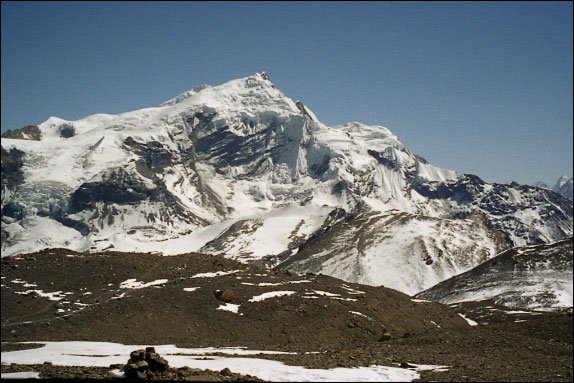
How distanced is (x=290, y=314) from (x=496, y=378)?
2577 cm

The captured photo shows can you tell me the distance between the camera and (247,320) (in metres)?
50.0

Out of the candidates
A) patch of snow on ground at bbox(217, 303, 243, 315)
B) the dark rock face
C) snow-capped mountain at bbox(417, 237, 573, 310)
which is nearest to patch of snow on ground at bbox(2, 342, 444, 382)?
the dark rock face

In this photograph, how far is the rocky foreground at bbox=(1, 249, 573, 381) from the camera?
3306cm

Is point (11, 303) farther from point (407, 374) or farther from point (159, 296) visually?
point (407, 374)

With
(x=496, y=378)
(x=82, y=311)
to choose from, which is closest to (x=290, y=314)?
(x=82, y=311)

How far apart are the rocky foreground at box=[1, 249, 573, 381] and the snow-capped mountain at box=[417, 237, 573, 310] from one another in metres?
61.3

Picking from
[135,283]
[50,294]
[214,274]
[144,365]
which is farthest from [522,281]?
[144,365]

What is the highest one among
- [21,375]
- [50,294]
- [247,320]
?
[50,294]

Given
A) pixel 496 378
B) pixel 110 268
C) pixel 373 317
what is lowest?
pixel 496 378

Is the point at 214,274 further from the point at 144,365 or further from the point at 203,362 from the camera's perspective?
the point at 144,365

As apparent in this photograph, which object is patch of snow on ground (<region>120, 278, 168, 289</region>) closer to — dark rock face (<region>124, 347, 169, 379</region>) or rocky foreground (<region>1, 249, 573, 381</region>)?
rocky foreground (<region>1, 249, 573, 381</region>)

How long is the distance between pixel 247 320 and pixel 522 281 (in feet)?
354

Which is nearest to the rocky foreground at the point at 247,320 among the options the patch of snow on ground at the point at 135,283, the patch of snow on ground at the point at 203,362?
the patch of snow on ground at the point at 135,283

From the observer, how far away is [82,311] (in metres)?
49.5
